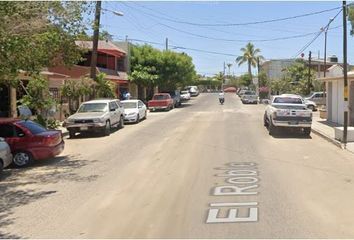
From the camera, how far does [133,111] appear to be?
3164 cm

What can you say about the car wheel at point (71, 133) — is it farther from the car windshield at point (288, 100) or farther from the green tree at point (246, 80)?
the green tree at point (246, 80)

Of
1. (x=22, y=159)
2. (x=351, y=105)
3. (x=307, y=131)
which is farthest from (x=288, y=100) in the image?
(x=22, y=159)

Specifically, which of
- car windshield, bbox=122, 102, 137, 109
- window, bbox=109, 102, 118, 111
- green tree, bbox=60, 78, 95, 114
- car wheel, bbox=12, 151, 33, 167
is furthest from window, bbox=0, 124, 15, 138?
car windshield, bbox=122, 102, 137, 109

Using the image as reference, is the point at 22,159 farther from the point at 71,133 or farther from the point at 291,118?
the point at 291,118

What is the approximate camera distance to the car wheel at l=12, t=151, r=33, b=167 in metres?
15.0

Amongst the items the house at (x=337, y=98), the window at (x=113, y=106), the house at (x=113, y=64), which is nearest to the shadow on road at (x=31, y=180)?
the window at (x=113, y=106)

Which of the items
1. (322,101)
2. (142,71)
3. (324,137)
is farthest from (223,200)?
(142,71)

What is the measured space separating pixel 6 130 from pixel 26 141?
81 centimetres

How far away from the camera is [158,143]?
2011cm

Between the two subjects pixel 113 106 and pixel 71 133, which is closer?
pixel 71 133

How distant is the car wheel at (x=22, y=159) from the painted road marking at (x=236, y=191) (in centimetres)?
557

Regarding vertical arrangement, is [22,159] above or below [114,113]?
below

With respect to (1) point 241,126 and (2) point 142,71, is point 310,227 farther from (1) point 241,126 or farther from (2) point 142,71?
(2) point 142,71

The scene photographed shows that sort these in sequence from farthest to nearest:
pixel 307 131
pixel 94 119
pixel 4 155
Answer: pixel 94 119, pixel 307 131, pixel 4 155
